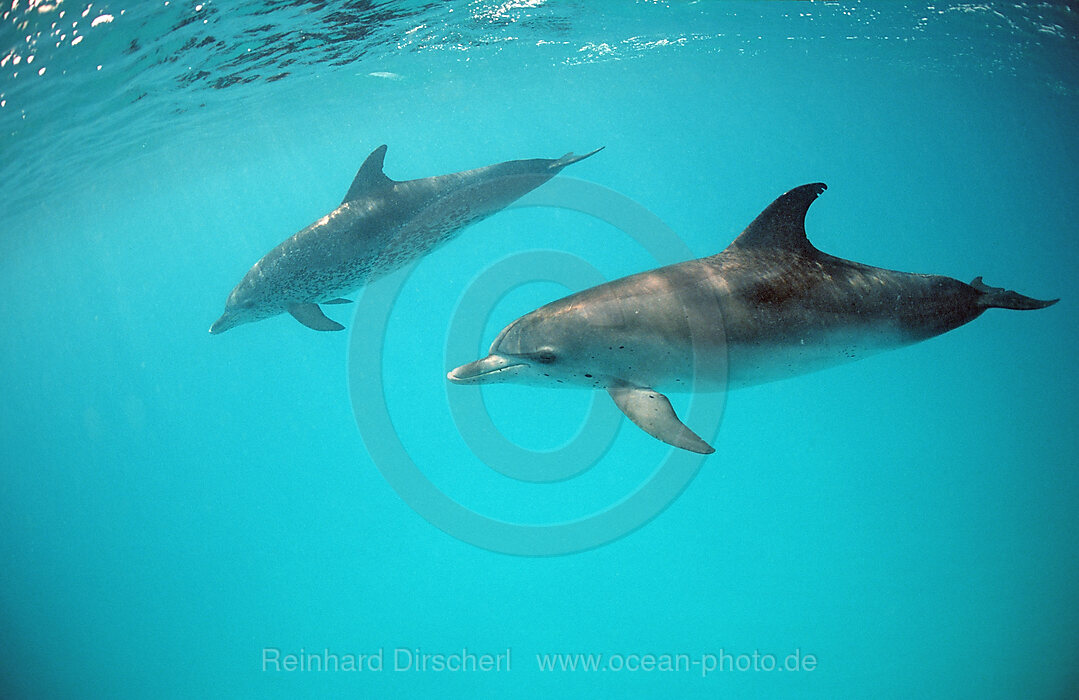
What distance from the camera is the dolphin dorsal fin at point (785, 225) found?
15.5ft

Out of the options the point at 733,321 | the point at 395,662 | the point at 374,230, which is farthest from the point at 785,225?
the point at 395,662

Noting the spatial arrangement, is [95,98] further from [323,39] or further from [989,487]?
[989,487]

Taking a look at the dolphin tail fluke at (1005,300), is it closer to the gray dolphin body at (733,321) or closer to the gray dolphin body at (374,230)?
the gray dolphin body at (733,321)

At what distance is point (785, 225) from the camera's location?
4.75 metres

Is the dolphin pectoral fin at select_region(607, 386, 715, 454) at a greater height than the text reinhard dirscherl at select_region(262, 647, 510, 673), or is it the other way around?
the dolphin pectoral fin at select_region(607, 386, 715, 454)

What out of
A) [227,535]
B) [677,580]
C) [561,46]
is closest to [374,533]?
[227,535]

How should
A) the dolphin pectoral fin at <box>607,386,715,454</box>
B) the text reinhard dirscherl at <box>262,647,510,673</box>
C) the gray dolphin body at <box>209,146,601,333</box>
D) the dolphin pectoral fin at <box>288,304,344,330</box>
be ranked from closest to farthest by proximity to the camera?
the dolphin pectoral fin at <box>607,386,715,454</box> → the gray dolphin body at <box>209,146,601,333</box> → the dolphin pectoral fin at <box>288,304,344,330</box> → the text reinhard dirscherl at <box>262,647,510,673</box>

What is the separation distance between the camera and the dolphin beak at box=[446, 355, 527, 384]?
4449 millimetres

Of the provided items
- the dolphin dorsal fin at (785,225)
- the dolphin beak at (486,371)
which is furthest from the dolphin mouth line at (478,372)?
the dolphin dorsal fin at (785,225)

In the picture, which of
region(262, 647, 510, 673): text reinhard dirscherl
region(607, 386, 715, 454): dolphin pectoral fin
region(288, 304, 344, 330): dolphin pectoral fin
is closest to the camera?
region(607, 386, 715, 454): dolphin pectoral fin

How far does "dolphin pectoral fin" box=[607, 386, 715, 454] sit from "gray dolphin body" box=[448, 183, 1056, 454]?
1cm

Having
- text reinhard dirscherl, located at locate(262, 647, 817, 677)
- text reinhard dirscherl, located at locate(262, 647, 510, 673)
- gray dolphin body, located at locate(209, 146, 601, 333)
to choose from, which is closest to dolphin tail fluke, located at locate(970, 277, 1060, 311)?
gray dolphin body, located at locate(209, 146, 601, 333)

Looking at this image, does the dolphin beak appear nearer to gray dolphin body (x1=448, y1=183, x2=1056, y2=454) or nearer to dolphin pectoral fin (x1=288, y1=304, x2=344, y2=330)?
gray dolphin body (x1=448, y1=183, x2=1056, y2=454)

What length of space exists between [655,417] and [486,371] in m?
1.36
